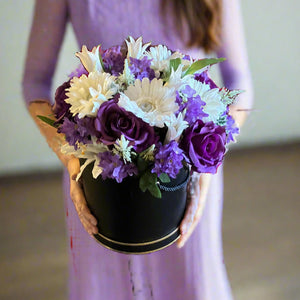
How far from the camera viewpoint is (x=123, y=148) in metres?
0.51

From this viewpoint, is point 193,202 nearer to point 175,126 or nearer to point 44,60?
point 175,126

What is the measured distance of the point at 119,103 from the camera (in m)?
0.51

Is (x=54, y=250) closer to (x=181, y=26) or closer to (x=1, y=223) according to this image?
(x=1, y=223)

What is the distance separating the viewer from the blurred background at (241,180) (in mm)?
1602

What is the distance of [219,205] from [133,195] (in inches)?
18.9

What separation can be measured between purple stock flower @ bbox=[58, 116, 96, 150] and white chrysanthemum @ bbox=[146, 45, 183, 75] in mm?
130

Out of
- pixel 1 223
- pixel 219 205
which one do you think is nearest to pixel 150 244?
pixel 219 205

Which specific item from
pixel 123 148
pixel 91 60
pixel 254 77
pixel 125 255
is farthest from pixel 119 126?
pixel 254 77

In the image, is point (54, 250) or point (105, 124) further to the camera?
point (54, 250)

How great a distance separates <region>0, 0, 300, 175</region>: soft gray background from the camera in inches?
66.6

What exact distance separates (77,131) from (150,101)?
0.11 metres

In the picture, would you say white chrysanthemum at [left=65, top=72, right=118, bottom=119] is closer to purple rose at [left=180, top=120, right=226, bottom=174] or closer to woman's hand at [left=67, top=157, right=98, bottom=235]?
purple rose at [left=180, top=120, right=226, bottom=174]

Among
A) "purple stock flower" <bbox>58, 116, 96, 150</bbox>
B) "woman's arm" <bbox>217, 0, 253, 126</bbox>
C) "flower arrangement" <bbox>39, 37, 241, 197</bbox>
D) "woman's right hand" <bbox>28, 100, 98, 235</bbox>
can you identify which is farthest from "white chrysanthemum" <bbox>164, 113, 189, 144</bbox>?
"woman's arm" <bbox>217, 0, 253, 126</bbox>

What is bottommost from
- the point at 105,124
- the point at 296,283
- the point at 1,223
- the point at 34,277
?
the point at 296,283
